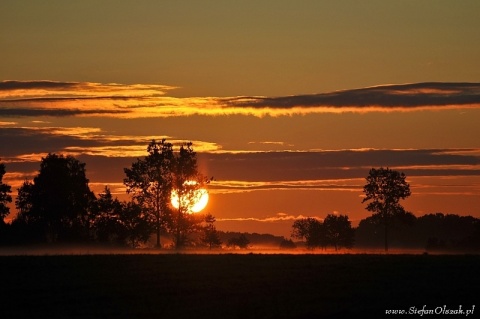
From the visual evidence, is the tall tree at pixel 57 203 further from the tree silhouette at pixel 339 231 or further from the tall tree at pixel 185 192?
the tree silhouette at pixel 339 231

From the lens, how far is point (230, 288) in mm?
51188

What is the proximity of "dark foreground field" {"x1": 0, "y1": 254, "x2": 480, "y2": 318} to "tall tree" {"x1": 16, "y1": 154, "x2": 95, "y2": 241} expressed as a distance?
44.3 meters

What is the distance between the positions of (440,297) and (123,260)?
74.1 ft

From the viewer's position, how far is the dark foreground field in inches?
1791

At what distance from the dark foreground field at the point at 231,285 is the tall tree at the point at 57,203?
44301 millimetres

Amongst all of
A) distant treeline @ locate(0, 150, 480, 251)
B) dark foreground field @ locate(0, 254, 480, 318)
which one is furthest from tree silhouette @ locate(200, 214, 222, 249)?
dark foreground field @ locate(0, 254, 480, 318)

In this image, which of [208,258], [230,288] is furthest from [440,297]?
[208,258]

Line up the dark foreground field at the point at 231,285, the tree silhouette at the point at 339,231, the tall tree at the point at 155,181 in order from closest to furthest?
the dark foreground field at the point at 231,285 < the tall tree at the point at 155,181 < the tree silhouette at the point at 339,231

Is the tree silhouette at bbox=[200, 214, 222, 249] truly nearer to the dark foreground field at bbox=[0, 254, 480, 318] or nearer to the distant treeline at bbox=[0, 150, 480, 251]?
the distant treeline at bbox=[0, 150, 480, 251]

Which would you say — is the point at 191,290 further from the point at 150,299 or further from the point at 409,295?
the point at 409,295

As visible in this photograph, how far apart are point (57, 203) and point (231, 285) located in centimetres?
5913

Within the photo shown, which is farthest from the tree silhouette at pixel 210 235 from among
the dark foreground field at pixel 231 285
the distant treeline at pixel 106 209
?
the dark foreground field at pixel 231 285

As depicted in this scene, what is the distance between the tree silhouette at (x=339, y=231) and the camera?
174325 millimetres

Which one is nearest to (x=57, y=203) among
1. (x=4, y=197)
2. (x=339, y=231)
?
(x=4, y=197)
